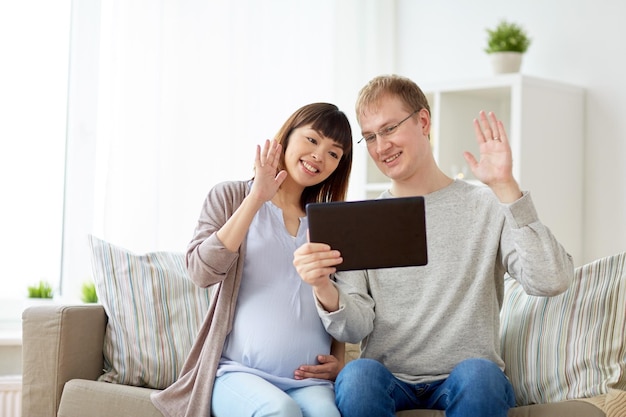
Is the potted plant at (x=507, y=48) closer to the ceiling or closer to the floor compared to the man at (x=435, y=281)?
closer to the ceiling

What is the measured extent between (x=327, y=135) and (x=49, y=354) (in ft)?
3.01

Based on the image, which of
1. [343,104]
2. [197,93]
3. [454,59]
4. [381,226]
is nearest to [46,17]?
[197,93]

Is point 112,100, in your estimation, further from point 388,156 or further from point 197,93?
point 388,156

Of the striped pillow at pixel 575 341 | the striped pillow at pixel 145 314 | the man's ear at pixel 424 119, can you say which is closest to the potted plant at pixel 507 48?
the man's ear at pixel 424 119

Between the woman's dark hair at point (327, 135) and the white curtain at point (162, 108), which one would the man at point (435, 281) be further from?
the white curtain at point (162, 108)

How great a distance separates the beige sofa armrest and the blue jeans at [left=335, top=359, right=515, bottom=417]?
776 mm

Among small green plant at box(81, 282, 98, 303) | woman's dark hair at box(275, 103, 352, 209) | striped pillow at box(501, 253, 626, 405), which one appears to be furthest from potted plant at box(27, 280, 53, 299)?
striped pillow at box(501, 253, 626, 405)

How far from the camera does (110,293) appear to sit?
93.7 inches

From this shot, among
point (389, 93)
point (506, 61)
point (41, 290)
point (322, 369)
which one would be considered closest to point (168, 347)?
point (322, 369)

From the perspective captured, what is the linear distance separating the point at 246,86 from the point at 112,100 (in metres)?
0.60

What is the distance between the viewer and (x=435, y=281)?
78.5 inches

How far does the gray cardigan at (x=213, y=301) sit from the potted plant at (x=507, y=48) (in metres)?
1.68

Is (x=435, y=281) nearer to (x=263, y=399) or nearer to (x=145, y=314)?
(x=263, y=399)

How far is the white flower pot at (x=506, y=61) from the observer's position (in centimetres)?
339
